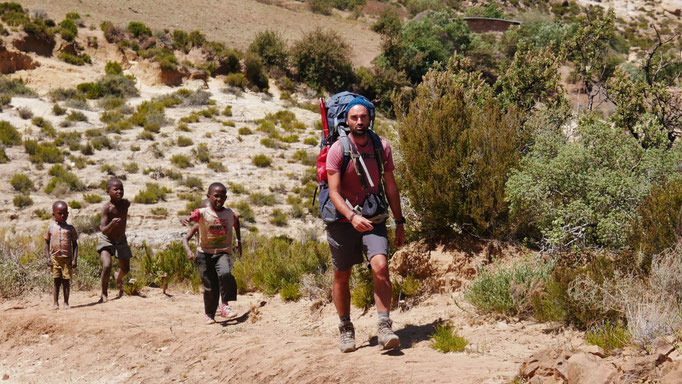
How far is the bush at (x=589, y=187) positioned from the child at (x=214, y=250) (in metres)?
3.06

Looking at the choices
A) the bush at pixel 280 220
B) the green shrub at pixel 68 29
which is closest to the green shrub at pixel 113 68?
the green shrub at pixel 68 29

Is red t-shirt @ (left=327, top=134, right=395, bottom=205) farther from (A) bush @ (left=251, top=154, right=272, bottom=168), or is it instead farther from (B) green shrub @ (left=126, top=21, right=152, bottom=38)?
(B) green shrub @ (left=126, top=21, right=152, bottom=38)

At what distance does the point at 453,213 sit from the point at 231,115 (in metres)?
19.8

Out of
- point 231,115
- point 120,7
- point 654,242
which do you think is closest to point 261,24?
point 120,7

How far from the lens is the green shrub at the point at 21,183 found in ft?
53.1

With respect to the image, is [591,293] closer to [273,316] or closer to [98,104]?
[273,316]

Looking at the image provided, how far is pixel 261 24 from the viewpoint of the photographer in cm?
4312

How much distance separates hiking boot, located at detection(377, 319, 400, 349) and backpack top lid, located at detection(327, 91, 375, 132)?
1544 millimetres

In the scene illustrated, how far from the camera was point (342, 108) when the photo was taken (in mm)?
4758

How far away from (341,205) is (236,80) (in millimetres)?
25690

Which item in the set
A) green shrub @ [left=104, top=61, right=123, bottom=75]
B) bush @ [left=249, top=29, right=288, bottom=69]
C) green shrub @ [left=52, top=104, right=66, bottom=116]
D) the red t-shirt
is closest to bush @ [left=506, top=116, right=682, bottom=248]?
the red t-shirt

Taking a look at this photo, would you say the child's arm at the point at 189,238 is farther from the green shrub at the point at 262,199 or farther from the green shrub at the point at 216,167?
the green shrub at the point at 216,167

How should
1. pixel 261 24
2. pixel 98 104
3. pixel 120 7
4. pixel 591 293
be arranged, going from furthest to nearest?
pixel 261 24, pixel 120 7, pixel 98 104, pixel 591 293

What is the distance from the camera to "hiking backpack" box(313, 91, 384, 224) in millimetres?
4539
